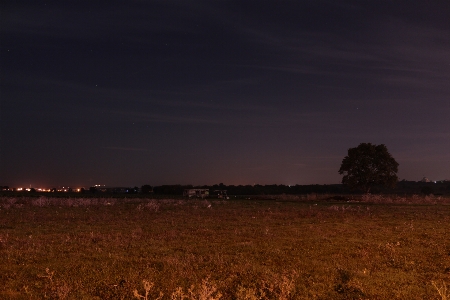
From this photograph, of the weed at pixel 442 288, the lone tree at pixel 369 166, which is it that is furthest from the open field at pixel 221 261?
the lone tree at pixel 369 166

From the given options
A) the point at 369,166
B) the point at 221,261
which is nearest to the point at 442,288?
the point at 221,261

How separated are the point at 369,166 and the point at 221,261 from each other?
206 ft

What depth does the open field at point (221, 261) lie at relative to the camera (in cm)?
1101

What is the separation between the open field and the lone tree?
1909 inches

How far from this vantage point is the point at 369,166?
7112cm

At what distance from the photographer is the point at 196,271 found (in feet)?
42.3

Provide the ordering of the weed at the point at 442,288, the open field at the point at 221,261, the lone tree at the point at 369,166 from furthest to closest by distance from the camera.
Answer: the lone tree at the point at 369,166 < the open field at the point at 221,261 < the weed at the point at 442,288

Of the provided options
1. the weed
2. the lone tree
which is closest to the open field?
the weed

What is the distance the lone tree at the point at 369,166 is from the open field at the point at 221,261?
48485mm

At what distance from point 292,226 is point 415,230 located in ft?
23.0

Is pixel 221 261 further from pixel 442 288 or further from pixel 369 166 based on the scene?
pixel 369 166

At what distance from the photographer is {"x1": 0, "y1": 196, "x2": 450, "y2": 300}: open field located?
11008 millimetres

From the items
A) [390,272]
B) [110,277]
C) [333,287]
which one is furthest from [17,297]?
[390,272]

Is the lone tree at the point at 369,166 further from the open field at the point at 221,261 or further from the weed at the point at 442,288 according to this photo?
the weed at the point at 442,288
